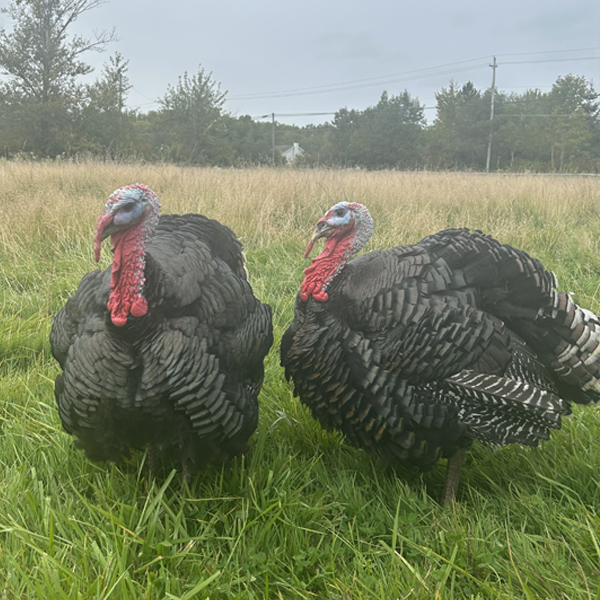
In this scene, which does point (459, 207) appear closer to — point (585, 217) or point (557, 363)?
point (585, 217)

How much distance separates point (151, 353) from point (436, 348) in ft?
4.01

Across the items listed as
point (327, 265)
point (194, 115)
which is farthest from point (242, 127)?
point (327, 265)

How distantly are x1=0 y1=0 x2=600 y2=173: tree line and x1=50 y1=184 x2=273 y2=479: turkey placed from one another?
977 cm

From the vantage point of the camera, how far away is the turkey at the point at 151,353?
1.83m

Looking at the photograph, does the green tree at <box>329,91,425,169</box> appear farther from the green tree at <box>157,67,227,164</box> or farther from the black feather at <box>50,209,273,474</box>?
the black feather at <box>50,209,273,474</box>

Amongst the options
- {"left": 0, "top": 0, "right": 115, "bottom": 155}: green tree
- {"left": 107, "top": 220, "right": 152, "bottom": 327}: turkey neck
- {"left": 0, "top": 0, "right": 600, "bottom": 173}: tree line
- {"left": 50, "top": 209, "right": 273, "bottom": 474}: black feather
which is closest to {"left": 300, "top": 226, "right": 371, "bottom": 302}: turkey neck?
{"left": 50, "top": 209, "right": 273, "bottom": 474}: black feather

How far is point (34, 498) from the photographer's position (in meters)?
2.00

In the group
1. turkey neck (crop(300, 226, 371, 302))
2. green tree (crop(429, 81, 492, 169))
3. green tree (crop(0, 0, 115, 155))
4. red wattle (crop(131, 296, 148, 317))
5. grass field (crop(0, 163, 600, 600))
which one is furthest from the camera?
green tree (crop(429, 81, 492, 169))

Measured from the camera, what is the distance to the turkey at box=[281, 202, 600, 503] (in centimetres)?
212

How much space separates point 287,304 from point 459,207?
14.2 feet

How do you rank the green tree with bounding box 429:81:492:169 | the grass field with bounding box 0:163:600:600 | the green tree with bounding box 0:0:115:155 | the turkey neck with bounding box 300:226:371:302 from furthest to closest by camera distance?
the green tree with bounding box 429:81:492:169
the green tree with bounding box 0:0:115:155
the turkey neck with bounding box 300:226:371:302
the grass field with bounding box 0:163:600:600

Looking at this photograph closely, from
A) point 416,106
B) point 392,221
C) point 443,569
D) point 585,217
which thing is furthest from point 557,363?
point 416,106

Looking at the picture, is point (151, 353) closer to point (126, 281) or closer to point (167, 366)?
point (167, 366)

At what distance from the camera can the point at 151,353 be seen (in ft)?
6.06
